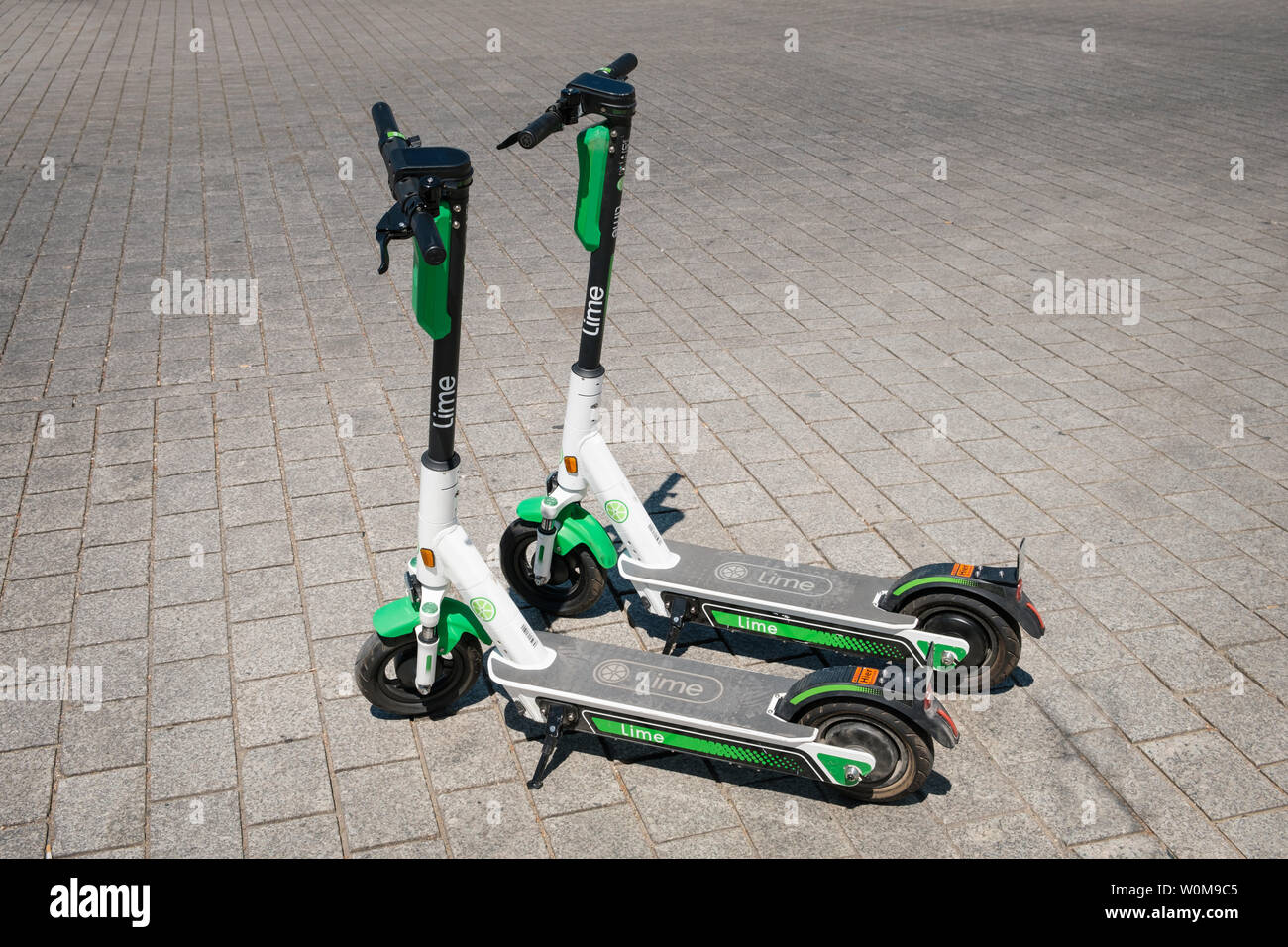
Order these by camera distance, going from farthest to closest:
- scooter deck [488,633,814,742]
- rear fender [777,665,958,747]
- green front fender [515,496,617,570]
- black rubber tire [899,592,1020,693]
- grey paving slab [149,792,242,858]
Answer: green front fender [515,496,617,570] < black rubber tire [899,592,1020,693] < scooter deck [488,633,814,742] < rear fender [777,665,958,747] < grey paving slab [149,792,242,858]

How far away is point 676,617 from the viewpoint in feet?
15.1

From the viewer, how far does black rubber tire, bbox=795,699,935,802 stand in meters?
3.73

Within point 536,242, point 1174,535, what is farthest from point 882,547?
point 536,242

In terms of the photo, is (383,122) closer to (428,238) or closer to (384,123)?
(384,123)

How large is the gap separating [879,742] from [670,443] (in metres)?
2.75

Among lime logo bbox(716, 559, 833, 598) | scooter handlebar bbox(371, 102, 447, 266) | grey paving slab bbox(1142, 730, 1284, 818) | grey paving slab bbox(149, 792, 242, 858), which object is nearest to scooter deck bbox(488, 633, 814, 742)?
lime logo bbox(716, 559, 833, 598)

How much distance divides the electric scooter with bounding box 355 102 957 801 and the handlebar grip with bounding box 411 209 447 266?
1.77ft

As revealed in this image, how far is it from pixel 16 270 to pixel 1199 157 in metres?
11.2

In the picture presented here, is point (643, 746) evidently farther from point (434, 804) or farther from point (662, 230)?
point (662, 230)

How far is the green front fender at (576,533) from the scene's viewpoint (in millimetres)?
4668

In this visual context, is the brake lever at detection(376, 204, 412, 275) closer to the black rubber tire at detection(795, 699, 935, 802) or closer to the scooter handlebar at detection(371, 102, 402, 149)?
the scooter handlebar at detection(371, 102, 402, 149)

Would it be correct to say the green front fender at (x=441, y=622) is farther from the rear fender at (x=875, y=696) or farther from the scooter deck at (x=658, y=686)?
the rear fender at (x=875, y=696)

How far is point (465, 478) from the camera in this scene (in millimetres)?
5805

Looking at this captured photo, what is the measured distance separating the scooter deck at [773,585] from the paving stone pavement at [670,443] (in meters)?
0.31
